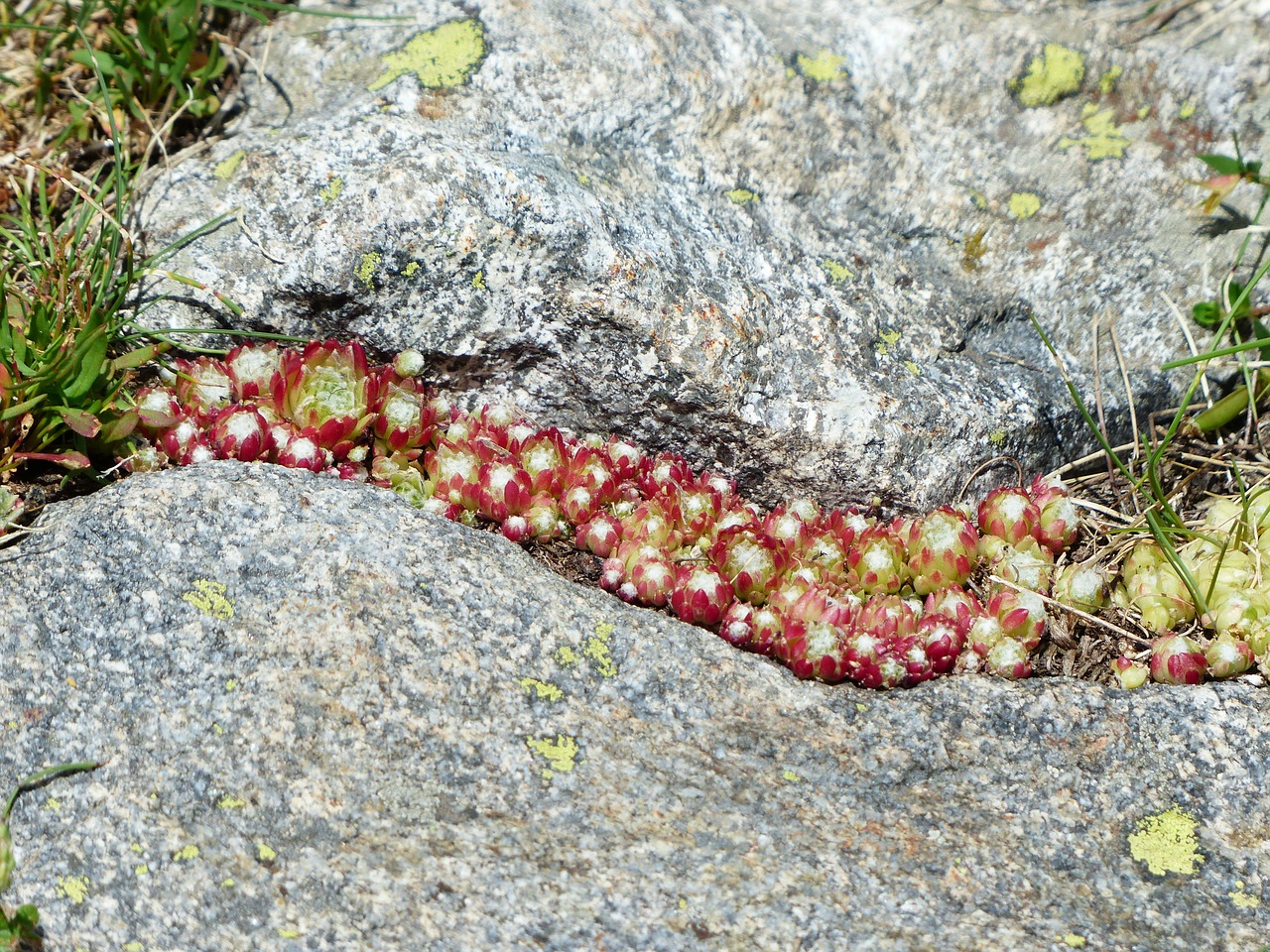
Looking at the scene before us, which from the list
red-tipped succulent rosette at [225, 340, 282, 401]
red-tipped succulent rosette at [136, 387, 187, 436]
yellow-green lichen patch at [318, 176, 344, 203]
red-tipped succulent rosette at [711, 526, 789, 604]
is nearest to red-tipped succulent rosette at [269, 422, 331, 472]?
red-tipped succulent rosette at [225, 340, 282, 401]

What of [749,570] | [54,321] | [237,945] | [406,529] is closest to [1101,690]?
[749,570]

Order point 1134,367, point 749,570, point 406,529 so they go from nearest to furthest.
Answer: point 406,529 < point 749,570 < point 1134,367

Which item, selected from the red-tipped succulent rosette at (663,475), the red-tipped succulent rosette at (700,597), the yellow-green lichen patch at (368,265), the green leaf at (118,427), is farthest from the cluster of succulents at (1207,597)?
the green leaf at (118,427)

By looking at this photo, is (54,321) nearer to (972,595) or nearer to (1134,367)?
(972,595)

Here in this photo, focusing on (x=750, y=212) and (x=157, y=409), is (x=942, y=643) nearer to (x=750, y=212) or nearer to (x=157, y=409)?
(x=750, y=212)

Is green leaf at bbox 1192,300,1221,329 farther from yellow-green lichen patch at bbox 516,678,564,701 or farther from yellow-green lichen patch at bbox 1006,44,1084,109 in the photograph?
yellow-green lichen patch at bbox 516,678,564,701

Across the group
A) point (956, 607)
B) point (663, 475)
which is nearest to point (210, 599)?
point (663, 475)
